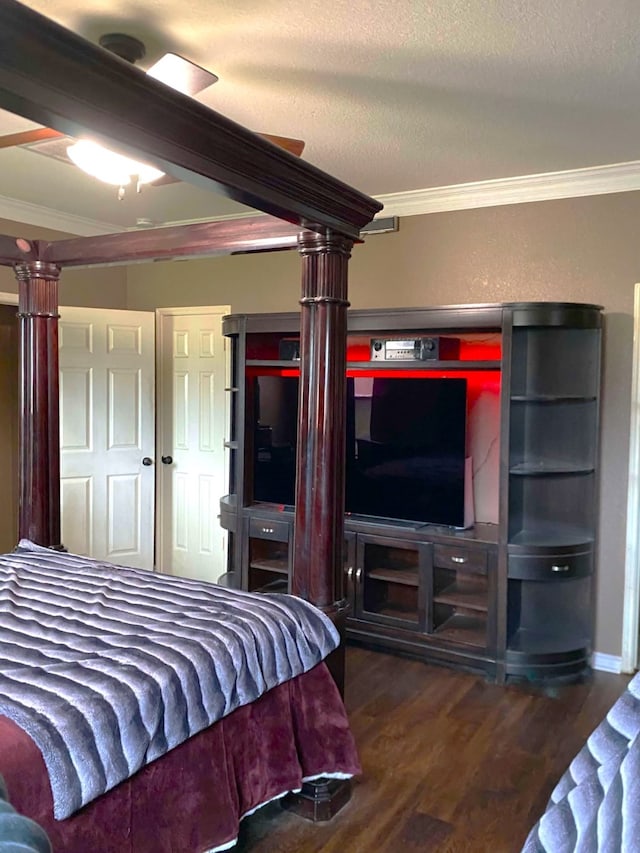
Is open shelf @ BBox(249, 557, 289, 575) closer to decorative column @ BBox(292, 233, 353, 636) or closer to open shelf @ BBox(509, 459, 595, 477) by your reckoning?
open shelf @ BBox(509, 459, 595, 477)

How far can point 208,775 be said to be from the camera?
1963mm

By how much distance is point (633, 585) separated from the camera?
371cm

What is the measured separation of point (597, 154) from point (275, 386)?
2132 millimetres

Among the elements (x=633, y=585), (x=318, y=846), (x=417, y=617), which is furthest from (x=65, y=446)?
(x=633, y=585)

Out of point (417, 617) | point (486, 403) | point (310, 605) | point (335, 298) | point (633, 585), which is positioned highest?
point (335, 298)

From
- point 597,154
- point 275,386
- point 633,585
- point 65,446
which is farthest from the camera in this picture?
point 65,446

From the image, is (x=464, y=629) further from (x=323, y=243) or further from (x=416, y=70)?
(x=416, y=70)

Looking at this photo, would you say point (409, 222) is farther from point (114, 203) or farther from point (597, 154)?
point (114, 203)

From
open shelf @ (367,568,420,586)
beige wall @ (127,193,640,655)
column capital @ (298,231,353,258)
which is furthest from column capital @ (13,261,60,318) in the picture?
Result: open shelf @ (367,568,420,586)

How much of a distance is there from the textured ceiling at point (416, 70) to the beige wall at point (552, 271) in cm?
37

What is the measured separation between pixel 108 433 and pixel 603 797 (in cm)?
443

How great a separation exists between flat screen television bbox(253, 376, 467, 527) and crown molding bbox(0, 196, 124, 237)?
5.79 ft

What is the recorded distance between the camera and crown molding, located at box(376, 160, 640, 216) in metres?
3.62

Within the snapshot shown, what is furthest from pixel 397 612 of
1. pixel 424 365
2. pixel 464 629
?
pixel 424 365
